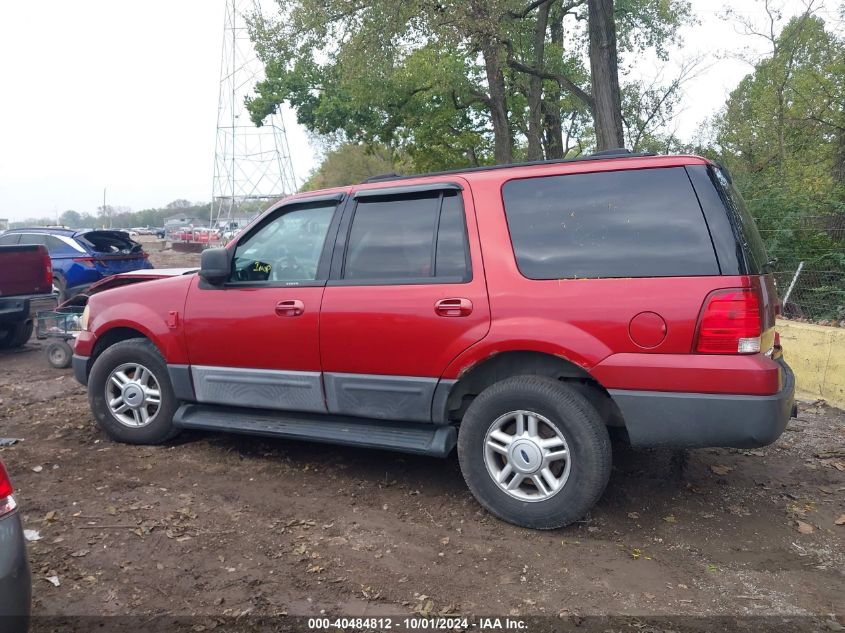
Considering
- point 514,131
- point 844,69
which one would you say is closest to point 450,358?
point 844,69

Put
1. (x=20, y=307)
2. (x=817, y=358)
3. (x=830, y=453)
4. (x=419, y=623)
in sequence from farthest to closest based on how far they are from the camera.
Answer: (x=20, y=307) → (x=817, y=358) → (x=830, y=453) → (x=419, y=623)

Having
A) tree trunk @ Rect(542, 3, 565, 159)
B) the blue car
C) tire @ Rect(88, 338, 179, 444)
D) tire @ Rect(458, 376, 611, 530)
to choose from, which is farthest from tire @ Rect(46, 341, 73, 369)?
tree trunk @ Rect(542, 3, 565, 159)

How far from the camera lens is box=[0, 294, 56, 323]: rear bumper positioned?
9.20 m

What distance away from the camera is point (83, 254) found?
12.3 m

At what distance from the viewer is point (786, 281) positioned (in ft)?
29.4

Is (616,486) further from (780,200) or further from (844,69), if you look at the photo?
(844,69)

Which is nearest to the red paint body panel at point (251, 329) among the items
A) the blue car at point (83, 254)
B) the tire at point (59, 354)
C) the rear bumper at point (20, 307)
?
the tire at point (59, 354)

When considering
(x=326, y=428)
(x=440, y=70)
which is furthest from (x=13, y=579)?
(x=440, y=70)

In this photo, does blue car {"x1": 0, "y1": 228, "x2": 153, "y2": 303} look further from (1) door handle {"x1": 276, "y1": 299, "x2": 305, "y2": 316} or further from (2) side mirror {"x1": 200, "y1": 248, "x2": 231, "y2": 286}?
(1) door handle {"x1": 276, "y1": 299, "x2": 305, "y2": 316}

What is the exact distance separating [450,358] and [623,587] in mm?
1503

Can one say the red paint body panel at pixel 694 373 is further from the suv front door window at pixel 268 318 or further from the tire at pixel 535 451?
the suv front door window at pixel 268 318

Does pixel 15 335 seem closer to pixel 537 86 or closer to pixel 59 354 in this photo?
pixel 59 354

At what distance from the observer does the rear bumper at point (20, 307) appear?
920 cm

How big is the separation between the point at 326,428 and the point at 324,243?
1.21m
